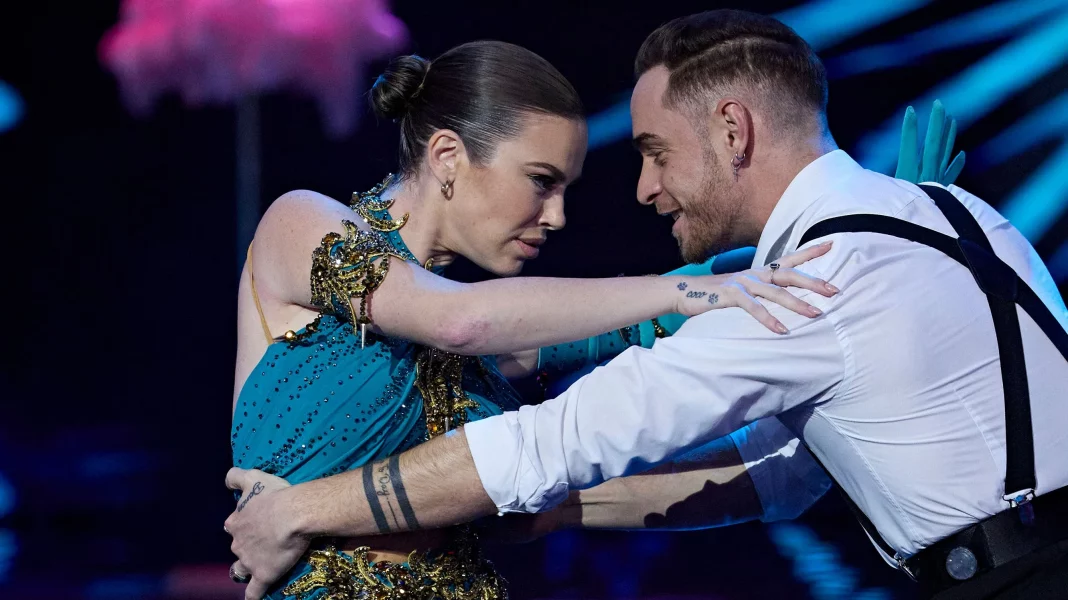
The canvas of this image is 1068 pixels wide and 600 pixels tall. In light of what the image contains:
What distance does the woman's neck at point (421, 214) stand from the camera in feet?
5.95

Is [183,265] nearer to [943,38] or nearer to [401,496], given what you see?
[401,496]

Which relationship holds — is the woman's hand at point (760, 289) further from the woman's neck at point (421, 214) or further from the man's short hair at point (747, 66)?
the woman's neck at point (421, 214)

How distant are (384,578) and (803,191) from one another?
93cm

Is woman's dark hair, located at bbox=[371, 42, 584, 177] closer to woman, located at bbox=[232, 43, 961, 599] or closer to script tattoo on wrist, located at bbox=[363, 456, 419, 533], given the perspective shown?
woman, located at bbox=[232, 43, 961, 599]

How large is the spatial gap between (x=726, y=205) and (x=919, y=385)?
1.84 feet

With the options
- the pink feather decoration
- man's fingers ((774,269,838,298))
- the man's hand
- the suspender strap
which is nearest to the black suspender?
the suspender strap

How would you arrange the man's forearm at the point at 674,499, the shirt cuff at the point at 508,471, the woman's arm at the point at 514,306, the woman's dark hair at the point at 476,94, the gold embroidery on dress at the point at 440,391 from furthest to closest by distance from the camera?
the man's forearm at the point at 674,499 < the woman's dark hair at the point at 476,94 < the gold embroidery on dress at the point at 440,391 < the woman's arm at the point at 514,306 < the shirt cuff at the point at 508,471

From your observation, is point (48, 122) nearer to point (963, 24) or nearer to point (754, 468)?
point (754, 468)

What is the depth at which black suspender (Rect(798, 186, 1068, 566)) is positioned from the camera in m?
1.33

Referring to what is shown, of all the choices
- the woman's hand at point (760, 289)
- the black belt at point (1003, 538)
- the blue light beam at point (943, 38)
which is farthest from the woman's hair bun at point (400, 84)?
the blue light beam at point (943, 38)

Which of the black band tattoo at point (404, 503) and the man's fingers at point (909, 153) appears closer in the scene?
the black band tattoo at point (404, 503)

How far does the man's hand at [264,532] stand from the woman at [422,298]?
0.03m

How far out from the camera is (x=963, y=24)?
342 centimetres

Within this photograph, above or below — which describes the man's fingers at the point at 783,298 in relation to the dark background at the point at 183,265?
below
